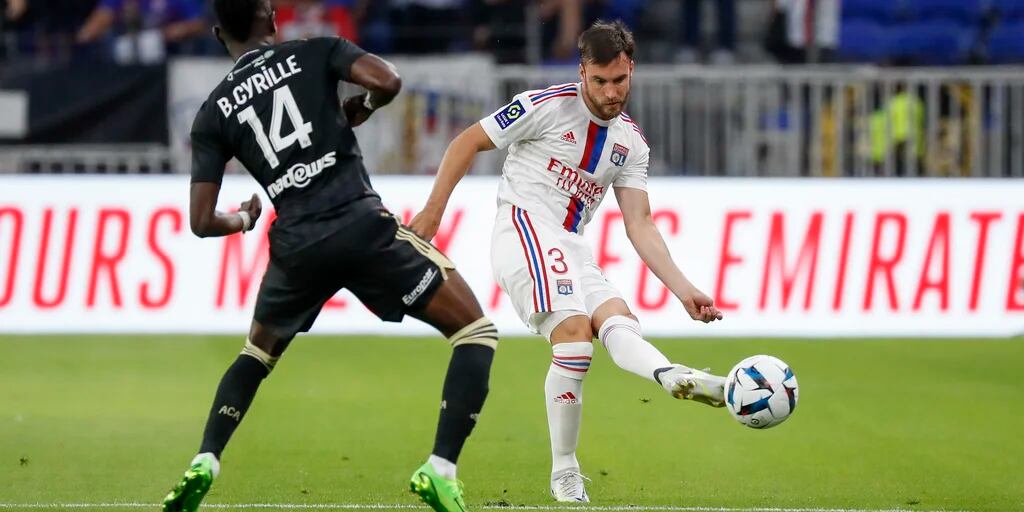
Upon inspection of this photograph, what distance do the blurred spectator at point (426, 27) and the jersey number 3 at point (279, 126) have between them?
1273cm

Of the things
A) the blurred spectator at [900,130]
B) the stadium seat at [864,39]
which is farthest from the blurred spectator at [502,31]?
the blurred spectator at [900,130]

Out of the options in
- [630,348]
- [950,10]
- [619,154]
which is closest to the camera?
[630,348]

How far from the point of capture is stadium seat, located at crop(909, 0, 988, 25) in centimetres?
1942

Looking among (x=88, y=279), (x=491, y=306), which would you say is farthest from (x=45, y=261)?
(x=491, y=306)

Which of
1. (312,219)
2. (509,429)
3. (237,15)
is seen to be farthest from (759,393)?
(509,429)

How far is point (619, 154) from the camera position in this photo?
6859 mm

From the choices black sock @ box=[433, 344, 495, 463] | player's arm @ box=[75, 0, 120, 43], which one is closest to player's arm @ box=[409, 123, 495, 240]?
black sock @ box=[433, 344, 495, 463]

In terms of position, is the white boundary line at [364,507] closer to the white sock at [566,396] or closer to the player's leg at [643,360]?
the white sock at [566,396]

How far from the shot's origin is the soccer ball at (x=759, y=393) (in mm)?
5844

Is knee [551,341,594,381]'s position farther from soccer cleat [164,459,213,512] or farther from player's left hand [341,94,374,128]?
soccer cleat [164,459,213,512]

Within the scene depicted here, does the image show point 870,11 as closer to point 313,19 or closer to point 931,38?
point 931,38

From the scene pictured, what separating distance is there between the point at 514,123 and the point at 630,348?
1.10 meters

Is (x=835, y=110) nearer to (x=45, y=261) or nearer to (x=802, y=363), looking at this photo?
(x=802, y=363)

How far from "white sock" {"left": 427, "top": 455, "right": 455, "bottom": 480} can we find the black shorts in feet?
1.82
